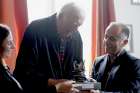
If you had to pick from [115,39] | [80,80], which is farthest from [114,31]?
[80,80]

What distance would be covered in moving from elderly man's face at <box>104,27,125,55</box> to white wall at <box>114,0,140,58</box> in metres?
1.18

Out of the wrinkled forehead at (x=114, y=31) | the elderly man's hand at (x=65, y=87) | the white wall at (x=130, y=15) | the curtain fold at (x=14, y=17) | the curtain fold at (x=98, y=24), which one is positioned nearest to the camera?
the elderly man's hand at (x=65, y=87)

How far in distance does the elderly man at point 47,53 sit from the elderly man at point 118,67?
1.39ft

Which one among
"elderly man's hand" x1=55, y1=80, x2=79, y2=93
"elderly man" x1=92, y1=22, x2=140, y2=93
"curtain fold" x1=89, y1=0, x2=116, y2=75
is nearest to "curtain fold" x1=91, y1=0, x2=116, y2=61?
"curtain fold" x1=89, y1=0, x2=116, y2=75

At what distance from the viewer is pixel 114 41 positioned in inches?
98.6

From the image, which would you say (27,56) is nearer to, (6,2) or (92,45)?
(6,2)

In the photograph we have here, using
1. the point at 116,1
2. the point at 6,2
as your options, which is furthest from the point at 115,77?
the point at 116,1

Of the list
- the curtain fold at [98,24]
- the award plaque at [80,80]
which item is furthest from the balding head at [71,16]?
the curtain fold at [98,24]

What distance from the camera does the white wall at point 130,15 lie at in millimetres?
3695

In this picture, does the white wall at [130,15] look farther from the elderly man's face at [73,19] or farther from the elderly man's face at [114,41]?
the elderly man's face at [73,19]

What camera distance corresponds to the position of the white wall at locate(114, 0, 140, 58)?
12.1ft

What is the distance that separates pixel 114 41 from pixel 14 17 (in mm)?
835

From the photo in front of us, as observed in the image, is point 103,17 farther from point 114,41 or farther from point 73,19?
point 73,19

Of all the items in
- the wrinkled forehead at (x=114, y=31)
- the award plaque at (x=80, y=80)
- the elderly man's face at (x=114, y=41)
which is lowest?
the award plaque at (x=80, y=80)
